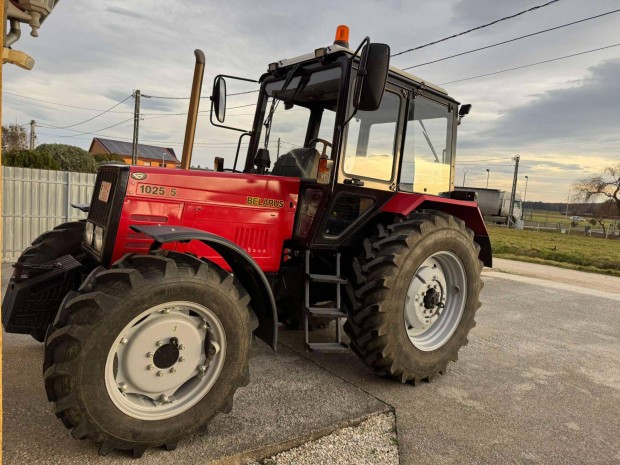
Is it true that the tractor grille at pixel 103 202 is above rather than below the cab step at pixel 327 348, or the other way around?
above

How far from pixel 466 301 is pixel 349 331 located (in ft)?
4.09

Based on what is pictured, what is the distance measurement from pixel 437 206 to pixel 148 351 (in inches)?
114

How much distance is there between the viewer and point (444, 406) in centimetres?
327

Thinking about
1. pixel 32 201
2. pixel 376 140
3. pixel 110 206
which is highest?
pixel 376 140

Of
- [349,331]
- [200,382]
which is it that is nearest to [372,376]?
[349,331]

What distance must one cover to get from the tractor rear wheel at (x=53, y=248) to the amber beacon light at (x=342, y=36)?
2.60 metres

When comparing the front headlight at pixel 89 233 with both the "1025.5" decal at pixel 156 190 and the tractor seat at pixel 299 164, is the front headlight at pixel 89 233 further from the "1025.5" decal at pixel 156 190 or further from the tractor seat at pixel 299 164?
the tractor seat at pixel 299 164

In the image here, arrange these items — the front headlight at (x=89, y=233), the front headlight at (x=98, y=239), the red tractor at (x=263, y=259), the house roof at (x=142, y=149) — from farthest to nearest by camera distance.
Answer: the house roof at (x=142, y=149) → the front headlight at (x=89, y=233) → the front headlight at (x=98, y=239) → the red tractor at (x=263, y=259)

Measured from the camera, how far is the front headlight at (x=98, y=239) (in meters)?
2.90

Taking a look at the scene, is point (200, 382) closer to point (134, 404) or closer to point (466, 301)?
point (134, 404)

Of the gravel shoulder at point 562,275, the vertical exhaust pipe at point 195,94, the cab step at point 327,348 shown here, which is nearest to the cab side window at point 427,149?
the cab step at point 327,348

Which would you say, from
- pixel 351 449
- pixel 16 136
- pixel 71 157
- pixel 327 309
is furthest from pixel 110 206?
pixel 16 136

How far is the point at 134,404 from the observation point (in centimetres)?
239

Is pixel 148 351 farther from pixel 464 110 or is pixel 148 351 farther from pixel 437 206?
pixel 464 110
